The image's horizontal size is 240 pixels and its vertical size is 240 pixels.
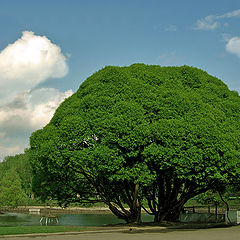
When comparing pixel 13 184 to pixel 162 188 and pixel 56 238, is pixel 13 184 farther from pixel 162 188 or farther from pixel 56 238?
pixel 56 238

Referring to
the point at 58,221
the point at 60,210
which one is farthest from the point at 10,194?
the point at 58,221

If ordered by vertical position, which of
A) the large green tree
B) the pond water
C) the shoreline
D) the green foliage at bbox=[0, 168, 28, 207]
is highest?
the large green tree

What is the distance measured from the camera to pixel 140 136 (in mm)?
18547

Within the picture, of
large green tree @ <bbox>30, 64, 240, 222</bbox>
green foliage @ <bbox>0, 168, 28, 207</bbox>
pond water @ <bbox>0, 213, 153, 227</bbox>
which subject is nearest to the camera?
large green tree @ <bbox>30, 64, 240, 222</bbox>

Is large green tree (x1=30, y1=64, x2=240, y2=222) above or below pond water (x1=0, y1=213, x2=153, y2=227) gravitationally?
above

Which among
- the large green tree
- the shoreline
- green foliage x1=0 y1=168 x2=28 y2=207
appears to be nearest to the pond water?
green foliage x1=0 y1=168 x2=28 y2=207

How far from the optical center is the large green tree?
60.5 ft

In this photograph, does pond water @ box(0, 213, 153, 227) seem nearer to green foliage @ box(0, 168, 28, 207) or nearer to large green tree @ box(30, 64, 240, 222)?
green foliage @ box(0, 168, 28, 207)

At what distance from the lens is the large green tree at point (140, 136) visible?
60.5 ft

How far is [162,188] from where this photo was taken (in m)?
23.6

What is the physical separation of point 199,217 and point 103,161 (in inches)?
540

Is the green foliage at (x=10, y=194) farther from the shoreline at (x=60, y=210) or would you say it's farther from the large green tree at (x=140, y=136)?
the large green tree at (x=140, y=136)

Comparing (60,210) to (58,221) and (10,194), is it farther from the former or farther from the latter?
(58,221)

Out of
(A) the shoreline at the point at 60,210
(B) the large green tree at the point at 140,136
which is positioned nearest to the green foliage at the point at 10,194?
(A) the shoreline at the point at 60,210
